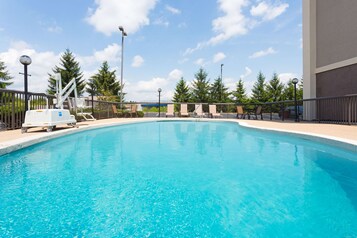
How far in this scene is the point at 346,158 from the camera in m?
3.33

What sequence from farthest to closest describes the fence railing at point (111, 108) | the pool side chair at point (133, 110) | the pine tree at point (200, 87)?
the pine tree at point (200, 87)
the pool side chair at point (133, 110)
the fence railing at point (111, 108)

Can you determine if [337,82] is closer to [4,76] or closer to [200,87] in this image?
[200,87]

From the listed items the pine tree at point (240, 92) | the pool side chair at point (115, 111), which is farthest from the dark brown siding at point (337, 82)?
the pine tree at point (240, 92)

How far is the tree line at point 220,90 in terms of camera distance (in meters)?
30.5

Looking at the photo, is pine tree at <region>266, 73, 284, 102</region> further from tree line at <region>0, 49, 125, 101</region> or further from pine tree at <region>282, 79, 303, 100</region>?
tree line at <region>0, 49, 125, 101</region>

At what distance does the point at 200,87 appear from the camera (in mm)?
31141

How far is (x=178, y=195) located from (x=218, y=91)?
30.5 metres

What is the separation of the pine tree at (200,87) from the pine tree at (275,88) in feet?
29.8

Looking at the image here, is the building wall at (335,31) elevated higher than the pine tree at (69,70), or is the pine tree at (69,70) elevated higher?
the pine tree at (69,70)

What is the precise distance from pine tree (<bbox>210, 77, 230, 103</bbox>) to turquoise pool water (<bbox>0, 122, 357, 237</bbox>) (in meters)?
27.6

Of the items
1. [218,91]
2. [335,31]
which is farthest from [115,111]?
[218,91]

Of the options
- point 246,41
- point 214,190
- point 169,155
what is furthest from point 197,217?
point 246,41

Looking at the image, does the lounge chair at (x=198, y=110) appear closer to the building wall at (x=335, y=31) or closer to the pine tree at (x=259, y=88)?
the building wall at (x=335, y=31)

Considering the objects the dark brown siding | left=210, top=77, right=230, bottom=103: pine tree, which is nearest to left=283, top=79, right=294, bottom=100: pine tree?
left=210, top=77, right=230, bottom=103: pine tree
